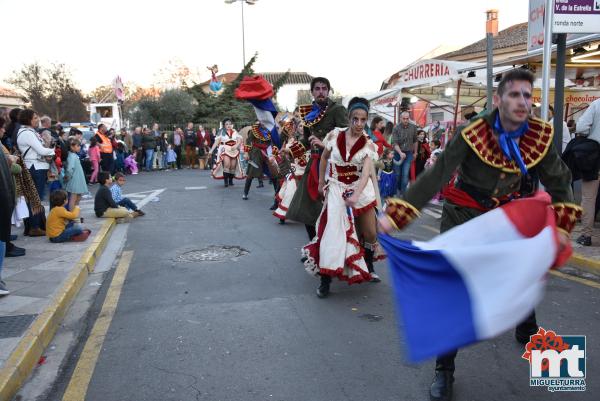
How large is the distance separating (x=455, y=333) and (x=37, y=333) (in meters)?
3.35

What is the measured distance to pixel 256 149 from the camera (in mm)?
12680

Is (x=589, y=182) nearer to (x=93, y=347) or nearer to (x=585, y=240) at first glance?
(x=585, y=240)

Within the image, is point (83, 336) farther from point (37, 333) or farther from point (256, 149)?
point (256, 149)

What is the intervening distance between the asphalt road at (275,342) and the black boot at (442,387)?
0.25 feet

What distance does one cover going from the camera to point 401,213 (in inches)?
128

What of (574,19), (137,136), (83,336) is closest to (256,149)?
(574,19)

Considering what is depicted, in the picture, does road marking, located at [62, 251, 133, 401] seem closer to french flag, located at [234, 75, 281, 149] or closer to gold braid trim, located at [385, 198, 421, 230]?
gold braid trim, located at [385, 198, 421, 230]

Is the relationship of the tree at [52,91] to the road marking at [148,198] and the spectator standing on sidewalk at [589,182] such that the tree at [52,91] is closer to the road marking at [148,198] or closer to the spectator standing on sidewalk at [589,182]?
the road marking at [148,198]

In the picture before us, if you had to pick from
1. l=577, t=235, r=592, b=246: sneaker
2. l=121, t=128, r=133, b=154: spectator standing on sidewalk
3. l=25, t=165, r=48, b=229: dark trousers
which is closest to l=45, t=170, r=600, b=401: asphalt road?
l=577, t=235, r=592, b=246: sneaker

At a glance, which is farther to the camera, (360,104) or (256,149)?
(256,149)

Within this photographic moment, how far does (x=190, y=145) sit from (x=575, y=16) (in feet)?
67.2

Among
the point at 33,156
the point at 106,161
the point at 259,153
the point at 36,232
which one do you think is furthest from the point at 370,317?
the point at 106,161

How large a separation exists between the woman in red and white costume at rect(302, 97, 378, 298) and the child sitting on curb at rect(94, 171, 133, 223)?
5882 mm

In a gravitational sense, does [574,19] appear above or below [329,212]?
above
